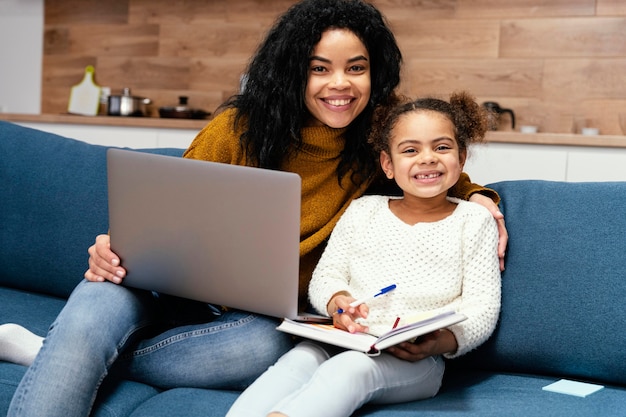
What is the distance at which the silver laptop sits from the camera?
138 centimetres

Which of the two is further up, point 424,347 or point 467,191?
point 467,191

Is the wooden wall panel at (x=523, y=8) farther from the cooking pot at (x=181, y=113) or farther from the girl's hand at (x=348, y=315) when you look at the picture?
the girl's hand at (x=348, y=315)

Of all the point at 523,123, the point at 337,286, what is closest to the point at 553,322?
the point at 337,286

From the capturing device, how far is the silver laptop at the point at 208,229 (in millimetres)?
1376

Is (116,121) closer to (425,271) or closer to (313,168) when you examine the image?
(313,168)

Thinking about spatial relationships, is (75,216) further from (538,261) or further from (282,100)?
(538,261)

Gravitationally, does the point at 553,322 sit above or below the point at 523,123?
below

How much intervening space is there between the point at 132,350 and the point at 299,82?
0.69 metres

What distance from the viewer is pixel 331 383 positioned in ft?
4.33

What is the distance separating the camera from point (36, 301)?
2008 mm

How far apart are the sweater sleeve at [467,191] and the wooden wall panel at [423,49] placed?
4.07 ft

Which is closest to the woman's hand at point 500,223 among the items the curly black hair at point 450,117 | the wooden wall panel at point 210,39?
the curly black hair at point 450,117

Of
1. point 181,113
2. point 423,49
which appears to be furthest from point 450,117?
point 181,113

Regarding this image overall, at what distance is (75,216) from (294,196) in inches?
35.2
